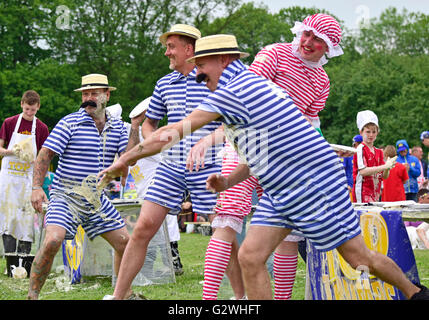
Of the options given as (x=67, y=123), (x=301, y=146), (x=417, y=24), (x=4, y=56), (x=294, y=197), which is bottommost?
(x=294, y=197)

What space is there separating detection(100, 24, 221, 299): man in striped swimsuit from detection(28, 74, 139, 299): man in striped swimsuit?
0.69 m

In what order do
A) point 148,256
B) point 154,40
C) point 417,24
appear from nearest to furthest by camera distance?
point 148,256
point 154,40
point 417,24

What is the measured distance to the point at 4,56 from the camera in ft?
97.3

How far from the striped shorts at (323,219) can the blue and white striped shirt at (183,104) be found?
4.19 ft

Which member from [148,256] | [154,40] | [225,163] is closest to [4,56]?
[154,40]

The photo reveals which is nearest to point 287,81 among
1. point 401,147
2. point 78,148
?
point 78,148

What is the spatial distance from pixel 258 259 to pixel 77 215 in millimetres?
2276

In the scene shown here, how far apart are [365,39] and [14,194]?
143ft

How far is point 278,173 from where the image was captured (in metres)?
4.02

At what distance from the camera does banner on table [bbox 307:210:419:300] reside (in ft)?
15.4

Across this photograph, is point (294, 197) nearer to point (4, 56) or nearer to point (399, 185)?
point (399, 185)

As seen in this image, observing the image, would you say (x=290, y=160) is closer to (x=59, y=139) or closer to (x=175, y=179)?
(x=175, y=179)
